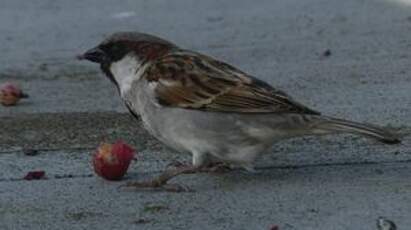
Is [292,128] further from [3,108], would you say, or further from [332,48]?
[332,48]

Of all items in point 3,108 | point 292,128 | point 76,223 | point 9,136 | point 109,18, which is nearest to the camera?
point 76,223

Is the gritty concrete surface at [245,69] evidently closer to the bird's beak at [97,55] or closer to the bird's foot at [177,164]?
the bird's foot at [177,164]

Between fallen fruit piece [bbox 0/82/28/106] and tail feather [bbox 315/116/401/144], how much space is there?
1.99 meters

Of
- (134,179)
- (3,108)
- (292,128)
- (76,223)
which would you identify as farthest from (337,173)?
(3,108)

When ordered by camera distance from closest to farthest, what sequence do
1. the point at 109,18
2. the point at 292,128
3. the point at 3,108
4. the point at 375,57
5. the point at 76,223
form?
the point at 76,223 < the point at 292,128 < the point at 3,108 < the point at 375,57 < the point at 109,18

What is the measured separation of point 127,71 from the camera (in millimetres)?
5270

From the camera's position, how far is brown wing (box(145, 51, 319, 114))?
5012 mm

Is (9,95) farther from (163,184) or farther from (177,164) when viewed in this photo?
(163,184)

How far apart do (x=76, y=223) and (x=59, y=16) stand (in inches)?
181

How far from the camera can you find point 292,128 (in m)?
5.04

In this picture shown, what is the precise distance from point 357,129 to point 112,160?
93cm

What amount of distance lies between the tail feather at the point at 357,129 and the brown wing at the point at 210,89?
7 cm

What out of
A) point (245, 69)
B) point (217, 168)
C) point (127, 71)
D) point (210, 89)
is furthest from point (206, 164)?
point (245, 69)

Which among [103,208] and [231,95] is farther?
[231,95]
